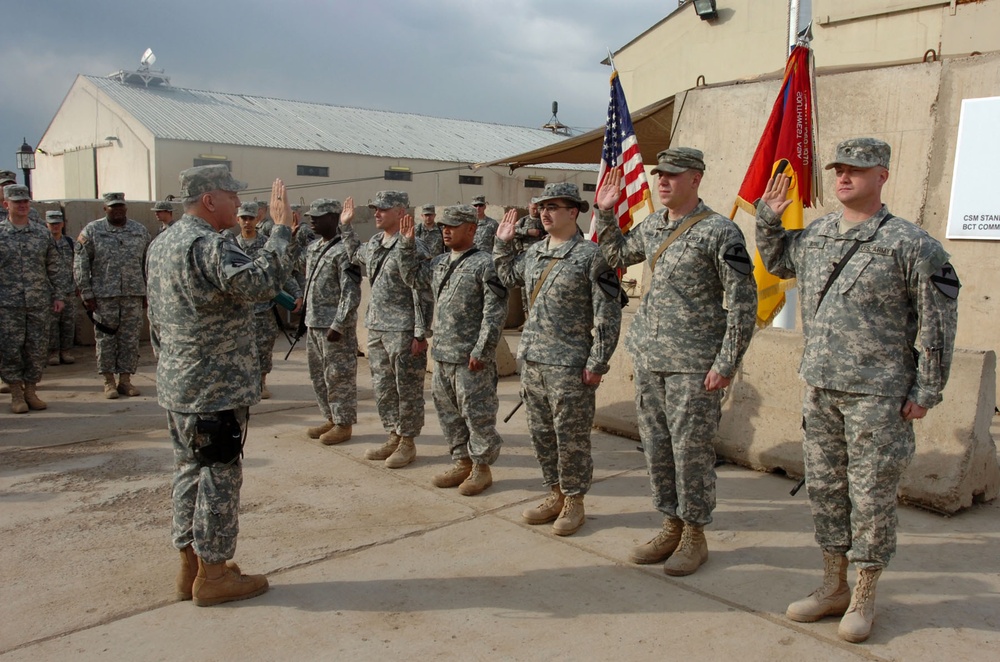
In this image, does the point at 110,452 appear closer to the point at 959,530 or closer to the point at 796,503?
the point at 796,503

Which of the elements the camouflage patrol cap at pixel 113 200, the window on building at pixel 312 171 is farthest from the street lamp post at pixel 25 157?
the camouflage patrol cap at pixel 113 200

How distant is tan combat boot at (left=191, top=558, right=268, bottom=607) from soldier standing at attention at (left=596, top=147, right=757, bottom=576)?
1926mm

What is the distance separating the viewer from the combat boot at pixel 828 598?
11.5 ft

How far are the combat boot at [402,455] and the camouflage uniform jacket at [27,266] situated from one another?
4.28m

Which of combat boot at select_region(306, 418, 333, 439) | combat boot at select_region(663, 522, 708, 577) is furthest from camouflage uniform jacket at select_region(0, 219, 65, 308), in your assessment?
combat boot at select_region(663, 522, 708, 577)

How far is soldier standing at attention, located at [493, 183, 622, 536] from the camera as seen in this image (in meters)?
4.37

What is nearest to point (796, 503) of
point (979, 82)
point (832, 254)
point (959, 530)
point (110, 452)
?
point (959, 530)

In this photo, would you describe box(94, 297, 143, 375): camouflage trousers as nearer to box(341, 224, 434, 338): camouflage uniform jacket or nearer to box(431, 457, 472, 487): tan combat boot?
box(341, 224, 434, 338): camouflage uniform jacket

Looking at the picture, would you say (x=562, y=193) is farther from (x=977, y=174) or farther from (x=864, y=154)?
(x=977, y=174)

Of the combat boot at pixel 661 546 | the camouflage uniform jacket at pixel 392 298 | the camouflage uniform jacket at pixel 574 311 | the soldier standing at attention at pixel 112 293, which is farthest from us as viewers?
the soldier standing at attention at pixel 112 293

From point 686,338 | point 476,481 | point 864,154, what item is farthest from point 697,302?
point 476,481

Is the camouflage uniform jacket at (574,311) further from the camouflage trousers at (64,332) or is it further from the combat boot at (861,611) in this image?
the camouflage trousers at (64,332)

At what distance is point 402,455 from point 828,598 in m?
3.21

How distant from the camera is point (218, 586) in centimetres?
368
